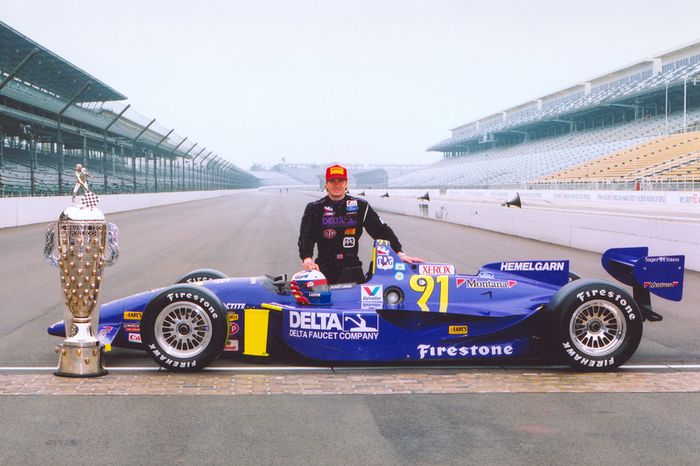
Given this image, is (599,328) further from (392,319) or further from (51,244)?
(51,244)

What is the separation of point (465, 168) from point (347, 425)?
8478 centimetres

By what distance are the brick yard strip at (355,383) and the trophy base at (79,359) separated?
0.21 ft

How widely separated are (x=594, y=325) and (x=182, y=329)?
10.4 feet

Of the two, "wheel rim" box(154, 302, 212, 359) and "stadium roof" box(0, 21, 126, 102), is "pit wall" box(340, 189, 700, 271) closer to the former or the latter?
"wheel rim" box(154, 302, 212, 359)

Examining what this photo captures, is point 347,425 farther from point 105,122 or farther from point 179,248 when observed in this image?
point 105,122

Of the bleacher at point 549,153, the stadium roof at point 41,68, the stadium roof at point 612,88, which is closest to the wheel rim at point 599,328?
the stadium roof at point 41,68

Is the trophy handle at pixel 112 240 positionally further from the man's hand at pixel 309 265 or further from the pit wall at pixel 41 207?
the pit wall at pixel 41 207

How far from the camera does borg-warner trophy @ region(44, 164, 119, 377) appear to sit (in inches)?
206

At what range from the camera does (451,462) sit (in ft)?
12.1

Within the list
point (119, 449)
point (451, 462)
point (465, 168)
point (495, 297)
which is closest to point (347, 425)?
point (451, 462)

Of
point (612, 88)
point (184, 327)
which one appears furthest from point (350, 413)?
point (612, 88)

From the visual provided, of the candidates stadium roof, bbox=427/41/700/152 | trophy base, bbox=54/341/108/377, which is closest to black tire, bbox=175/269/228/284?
trophy base, bbox=54/341/108/377

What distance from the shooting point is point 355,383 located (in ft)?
17.4

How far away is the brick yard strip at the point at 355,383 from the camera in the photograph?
16.6 ft
